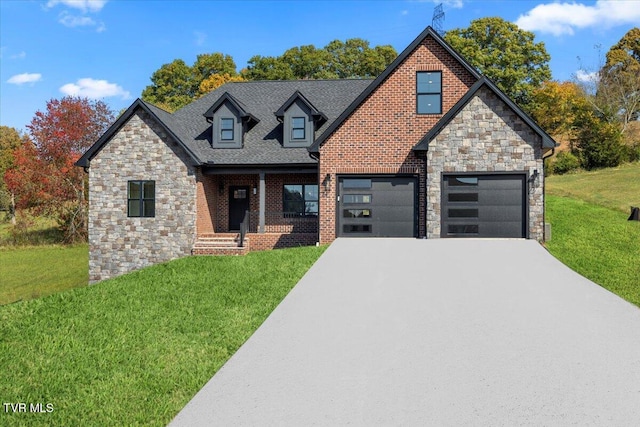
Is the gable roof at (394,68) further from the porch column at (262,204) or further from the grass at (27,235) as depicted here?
the grass at (27,235)

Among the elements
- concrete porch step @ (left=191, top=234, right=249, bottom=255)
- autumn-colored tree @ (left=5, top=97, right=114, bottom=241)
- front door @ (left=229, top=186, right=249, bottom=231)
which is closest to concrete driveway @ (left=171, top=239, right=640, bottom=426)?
concrete porch step @ (left=191, top=234, right=249, bottom=255)

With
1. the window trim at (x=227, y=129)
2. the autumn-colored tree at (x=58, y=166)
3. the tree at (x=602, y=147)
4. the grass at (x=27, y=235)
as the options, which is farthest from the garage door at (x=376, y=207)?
the tree at (x=602, y=147)

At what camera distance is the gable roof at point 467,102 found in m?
15.8

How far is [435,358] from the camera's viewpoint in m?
5.78

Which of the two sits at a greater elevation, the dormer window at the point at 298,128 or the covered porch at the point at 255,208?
the dormer window at the point at 298,128

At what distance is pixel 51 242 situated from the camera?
3319 centimetres

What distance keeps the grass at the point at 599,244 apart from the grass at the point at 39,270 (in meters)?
20.1

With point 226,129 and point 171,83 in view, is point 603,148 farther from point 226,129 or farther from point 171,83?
point 171,83

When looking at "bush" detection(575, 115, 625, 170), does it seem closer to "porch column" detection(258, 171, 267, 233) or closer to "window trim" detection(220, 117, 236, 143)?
Answer: "porch column" detection(258, 171, 267, 233)

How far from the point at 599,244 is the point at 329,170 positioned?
9.37m

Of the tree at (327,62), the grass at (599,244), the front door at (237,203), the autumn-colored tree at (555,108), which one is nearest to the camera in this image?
the grass at (599,244)

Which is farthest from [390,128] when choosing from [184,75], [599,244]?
[184,75]

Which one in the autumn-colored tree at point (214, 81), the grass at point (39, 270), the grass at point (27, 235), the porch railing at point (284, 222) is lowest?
the grass at point (39, 270)

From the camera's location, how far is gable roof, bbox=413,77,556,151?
51.7 ft
